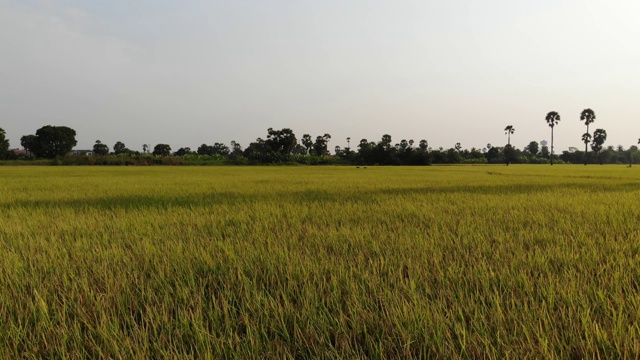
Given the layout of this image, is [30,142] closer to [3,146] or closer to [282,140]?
[3,146]

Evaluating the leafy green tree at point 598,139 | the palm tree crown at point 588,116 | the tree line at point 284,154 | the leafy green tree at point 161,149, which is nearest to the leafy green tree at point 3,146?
the tree line at point 284,154

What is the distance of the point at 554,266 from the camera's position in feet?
6.84

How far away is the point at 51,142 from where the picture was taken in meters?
74.1

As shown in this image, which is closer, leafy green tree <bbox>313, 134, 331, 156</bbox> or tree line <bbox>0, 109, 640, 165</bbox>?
tree line <bbox>0, 109, 640, 165</bbox>

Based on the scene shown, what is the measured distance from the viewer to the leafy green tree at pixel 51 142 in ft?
241

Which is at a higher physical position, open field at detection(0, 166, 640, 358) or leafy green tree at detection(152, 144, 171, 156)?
leafy green tree at detection(152, 144, 171, 156)

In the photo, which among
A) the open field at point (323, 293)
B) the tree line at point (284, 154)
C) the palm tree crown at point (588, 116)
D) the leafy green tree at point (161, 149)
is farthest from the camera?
the leafy green tree at point (161, 149)

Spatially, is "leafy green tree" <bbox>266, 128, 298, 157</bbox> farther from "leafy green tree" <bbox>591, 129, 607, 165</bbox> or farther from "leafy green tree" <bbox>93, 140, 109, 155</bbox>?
"leafy green tree" <bbox>591, 129, 607, 165</bbox>

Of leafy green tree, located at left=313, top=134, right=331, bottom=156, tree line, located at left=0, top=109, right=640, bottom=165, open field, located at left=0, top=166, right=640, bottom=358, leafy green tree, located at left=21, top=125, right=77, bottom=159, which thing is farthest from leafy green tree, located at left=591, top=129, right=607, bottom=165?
leafy green tree, located at left=21, top=125, right=77, bottom=159

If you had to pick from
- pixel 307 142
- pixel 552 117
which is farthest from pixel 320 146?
Result: pixel 552 117

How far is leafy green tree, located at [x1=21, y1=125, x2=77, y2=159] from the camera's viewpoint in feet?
241

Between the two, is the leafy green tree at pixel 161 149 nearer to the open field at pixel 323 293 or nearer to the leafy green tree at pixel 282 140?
the leafy green tree at pixel 282 140

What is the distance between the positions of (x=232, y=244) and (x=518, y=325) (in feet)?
7.08

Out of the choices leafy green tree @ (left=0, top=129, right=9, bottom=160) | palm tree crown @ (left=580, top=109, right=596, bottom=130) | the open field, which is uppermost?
palm tree crown @ (left=580, top=109, right=596, bottom=130)
